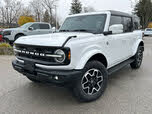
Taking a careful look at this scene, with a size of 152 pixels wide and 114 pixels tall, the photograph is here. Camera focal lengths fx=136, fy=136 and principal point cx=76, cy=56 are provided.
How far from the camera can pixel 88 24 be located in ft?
11.4

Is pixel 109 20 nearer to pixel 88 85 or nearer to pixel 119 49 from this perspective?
pixel 119 49

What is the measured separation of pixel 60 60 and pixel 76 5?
45.8 meters

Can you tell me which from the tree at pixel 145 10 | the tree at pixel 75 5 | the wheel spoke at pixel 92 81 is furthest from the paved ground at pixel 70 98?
the tree at pixel 75 5

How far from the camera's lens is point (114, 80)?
3969 mm

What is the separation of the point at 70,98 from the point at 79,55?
1.10 m

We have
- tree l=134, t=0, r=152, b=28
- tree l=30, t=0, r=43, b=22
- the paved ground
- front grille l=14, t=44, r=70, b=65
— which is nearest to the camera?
front grille l=14, t=44, r=70, b=65

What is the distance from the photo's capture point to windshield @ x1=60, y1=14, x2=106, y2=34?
10.7 feet

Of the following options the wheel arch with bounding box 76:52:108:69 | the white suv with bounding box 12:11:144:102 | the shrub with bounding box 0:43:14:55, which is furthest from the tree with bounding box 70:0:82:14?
the wheel arch with bounding box 76:52:108:69

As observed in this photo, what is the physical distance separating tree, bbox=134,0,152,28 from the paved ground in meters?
41.1

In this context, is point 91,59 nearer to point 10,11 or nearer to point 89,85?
point 89,85

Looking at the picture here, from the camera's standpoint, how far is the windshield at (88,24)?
10.7 feet

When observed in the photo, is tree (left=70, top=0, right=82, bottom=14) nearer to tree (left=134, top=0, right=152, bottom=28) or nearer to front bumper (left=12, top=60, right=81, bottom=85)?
tree (left=134, top=0, right=152, bottom=28)

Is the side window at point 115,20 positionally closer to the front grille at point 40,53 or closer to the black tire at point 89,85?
the black tire at point 89,85

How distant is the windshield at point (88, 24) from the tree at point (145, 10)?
41587 mm
